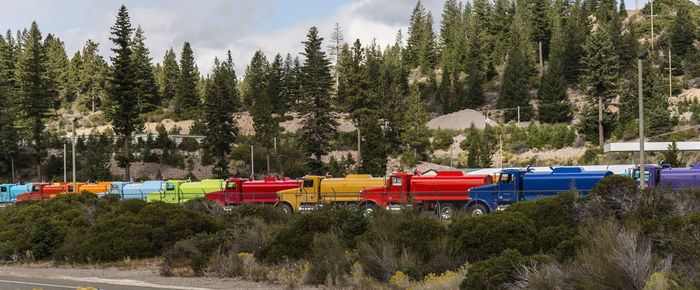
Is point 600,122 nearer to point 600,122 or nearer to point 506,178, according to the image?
point 600,122

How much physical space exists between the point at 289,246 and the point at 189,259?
4.08 m

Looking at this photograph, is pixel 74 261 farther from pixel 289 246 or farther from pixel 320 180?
pixel 320 180

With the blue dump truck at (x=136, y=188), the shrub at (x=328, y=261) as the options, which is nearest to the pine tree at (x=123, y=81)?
the blue dump truck at (x=136, y=188)

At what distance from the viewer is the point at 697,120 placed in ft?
233

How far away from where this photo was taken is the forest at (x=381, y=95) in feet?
230

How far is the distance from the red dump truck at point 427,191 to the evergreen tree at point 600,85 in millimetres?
51161

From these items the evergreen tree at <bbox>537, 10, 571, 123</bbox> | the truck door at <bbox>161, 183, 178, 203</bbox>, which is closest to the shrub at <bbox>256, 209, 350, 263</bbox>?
the truck door at <bbox>161, 183, 178, 203</bbox>

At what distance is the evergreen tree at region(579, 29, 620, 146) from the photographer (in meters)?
74.9

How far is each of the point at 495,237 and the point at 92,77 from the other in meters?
133

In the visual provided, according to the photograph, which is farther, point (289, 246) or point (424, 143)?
point (424, 143)

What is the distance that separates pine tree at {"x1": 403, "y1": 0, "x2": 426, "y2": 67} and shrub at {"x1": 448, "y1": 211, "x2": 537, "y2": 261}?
126 meters

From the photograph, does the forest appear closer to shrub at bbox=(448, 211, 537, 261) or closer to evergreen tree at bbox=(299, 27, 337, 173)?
evergreen tree at bbox=(299, 27, 337, 173)

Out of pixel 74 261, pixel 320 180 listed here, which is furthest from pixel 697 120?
pixel 74 261

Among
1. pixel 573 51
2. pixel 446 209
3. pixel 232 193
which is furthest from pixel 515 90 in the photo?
pixel 446 209
